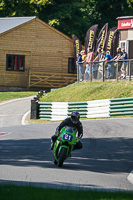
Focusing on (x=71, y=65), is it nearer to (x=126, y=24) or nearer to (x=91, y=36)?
(x=91, y=36)

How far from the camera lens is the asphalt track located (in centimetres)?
984

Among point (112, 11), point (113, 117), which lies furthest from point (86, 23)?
point (113, 117)

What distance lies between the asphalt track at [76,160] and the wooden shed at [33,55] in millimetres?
25150

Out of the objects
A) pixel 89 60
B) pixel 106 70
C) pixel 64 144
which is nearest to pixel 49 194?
pixel 64 144

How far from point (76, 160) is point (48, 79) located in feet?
109

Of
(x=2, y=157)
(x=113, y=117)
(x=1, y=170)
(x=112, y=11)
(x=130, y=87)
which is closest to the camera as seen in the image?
(x=1, y=170)

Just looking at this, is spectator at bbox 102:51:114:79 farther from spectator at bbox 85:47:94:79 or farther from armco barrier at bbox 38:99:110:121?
armco barrier at bbox 38:99:110:121

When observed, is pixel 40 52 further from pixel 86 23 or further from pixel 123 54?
pixel 123 54

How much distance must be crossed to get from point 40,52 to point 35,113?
761 inches

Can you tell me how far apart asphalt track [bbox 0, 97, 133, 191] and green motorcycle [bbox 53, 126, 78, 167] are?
27 cm

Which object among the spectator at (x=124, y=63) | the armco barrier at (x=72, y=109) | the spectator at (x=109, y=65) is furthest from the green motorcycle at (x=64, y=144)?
the spectator at (x=109, y=65)

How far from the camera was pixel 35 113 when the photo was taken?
26.9 meters

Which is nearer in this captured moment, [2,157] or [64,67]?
[2,157]

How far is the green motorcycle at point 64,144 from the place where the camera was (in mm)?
11367
